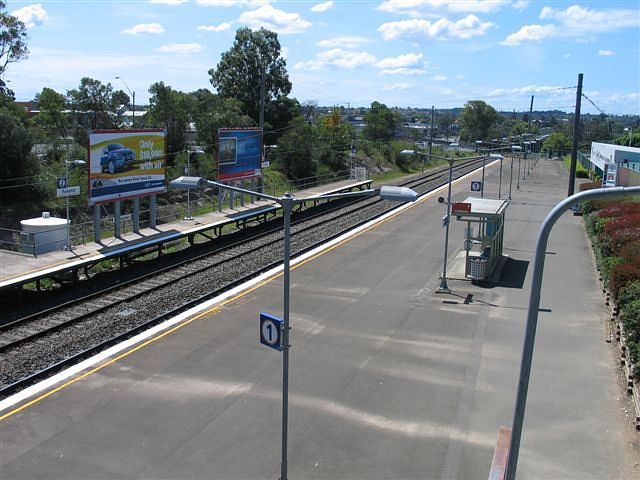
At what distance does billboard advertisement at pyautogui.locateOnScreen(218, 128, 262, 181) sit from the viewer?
29.3m

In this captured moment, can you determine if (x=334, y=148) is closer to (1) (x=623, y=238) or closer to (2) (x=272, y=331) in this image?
(1) (x=623, y=238)

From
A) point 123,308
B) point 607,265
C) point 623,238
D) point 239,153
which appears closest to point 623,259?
point 607,265

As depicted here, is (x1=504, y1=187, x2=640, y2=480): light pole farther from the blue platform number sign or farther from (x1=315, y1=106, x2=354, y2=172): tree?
(x1=315, y1=106, x2=354, y2=172): tree

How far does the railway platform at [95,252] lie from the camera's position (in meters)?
18.0

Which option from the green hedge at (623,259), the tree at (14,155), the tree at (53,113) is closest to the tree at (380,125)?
the tree at (53,113)

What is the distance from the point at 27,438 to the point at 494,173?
206 feet

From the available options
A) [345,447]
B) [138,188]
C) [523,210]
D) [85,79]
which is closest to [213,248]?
[138,188]

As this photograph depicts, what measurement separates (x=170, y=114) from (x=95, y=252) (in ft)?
113

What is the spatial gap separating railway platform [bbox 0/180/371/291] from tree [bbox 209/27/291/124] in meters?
42.3

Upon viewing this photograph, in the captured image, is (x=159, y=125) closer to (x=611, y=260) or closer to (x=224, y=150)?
(x=224, y=150)

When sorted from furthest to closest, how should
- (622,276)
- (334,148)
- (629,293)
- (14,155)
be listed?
(334,148) < (14,155) < (622,276) < (629,293)

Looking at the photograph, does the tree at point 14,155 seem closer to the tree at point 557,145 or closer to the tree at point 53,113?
the tree at point 53,113

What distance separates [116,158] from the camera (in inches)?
868

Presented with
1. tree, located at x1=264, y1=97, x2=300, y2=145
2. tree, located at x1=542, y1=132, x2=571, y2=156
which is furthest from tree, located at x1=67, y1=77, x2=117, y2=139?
tree, located at x1=542, y1=132, x2=571, y2=156
